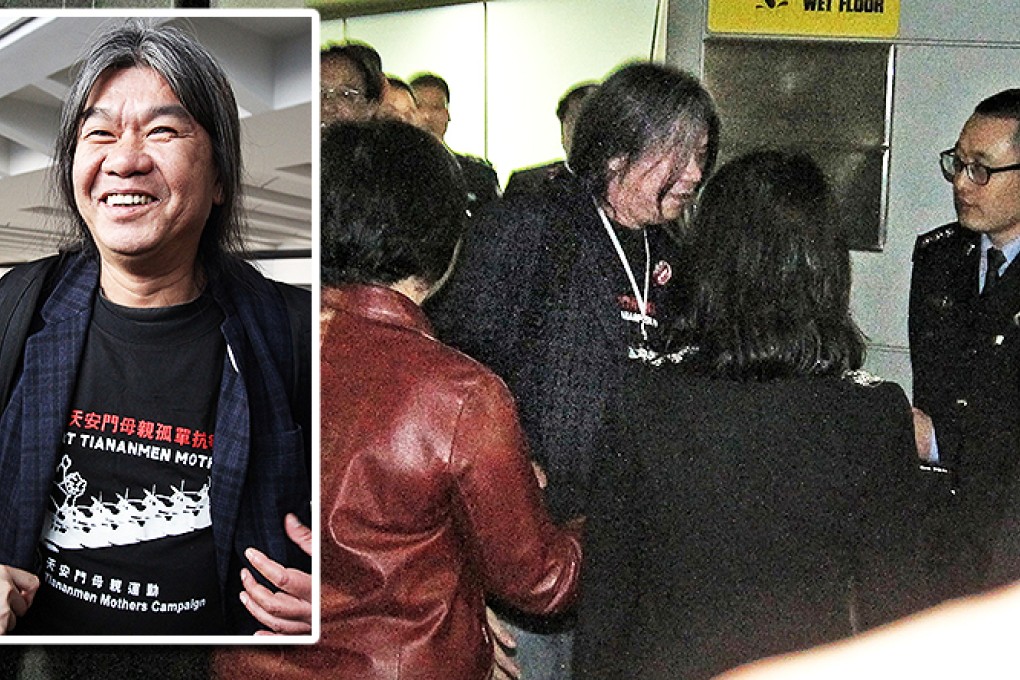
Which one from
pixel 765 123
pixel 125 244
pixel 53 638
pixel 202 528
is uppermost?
pixel 765 123

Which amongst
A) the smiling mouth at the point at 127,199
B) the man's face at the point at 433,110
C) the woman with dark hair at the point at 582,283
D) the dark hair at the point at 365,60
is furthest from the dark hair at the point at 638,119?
the smiling mouth at the point at 127,199

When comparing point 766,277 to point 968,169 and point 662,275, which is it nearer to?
point 662,275

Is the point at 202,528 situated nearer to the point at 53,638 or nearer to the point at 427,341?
the point at 53,638

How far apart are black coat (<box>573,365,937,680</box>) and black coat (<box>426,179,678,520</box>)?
78 millimetres

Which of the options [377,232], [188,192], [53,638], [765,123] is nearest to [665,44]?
[765,123]

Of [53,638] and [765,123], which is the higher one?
[765,123]

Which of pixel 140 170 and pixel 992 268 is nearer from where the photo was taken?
pixel 140 170

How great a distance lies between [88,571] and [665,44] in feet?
5.81

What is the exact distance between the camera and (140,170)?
2.74 metres

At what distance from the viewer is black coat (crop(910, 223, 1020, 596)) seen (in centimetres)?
287

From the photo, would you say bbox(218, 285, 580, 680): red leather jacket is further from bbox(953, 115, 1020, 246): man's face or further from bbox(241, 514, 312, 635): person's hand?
bbox(953, 115, 1020, 246): man's face

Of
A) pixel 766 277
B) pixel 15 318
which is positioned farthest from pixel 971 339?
pixel 15 318

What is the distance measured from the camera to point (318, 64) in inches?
110

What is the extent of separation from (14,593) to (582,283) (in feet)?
4.81
